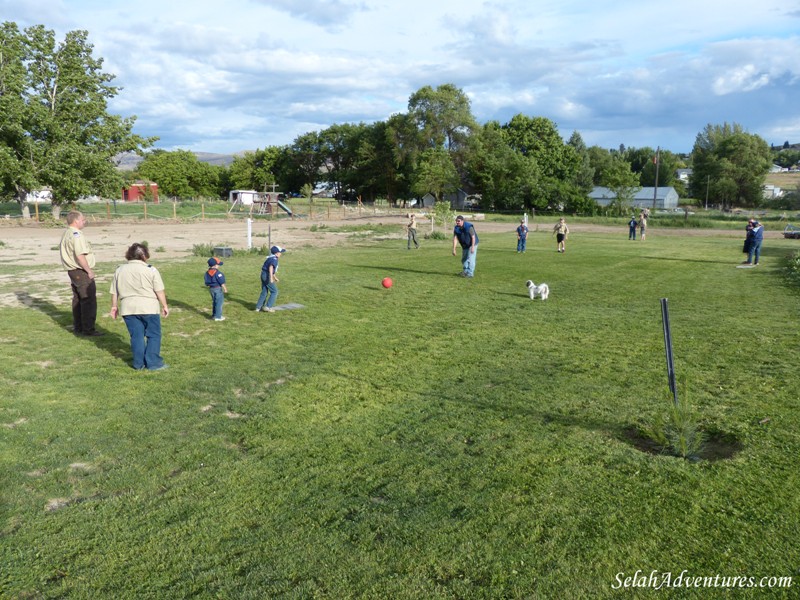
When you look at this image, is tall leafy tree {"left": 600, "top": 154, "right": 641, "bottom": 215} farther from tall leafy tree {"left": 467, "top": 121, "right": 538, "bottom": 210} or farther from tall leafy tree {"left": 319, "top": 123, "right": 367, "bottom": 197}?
tall leafy tree {"left": 319, "top": 123, "right": 367, "bottom": 197}

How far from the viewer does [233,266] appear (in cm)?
1959

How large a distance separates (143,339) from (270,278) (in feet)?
13.4

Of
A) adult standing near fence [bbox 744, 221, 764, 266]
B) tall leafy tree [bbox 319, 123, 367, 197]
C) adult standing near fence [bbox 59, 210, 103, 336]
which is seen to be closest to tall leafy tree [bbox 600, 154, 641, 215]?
tall leafy tree [bbox 319, 123, 367, 197]

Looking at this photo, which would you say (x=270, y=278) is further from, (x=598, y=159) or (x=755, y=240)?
(x=598, y=159)

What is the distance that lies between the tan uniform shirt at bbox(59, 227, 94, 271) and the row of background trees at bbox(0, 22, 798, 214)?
3797cm

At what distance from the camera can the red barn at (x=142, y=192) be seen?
94188 millimetres

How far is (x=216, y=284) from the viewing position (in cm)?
1096

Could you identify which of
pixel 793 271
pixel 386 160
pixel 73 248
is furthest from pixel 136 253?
pixel 386 160

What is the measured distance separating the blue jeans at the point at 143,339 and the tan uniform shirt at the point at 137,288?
5.5 inches

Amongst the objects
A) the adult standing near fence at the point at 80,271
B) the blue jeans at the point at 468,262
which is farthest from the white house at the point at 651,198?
the adult standing near fence at the point at 80,271

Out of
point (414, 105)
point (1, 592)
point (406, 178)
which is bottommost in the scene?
point (1, 592)

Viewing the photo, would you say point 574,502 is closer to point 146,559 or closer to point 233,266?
point 146,559

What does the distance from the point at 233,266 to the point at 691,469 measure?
55.4 ft

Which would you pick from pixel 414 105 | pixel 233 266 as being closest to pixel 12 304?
pixel 233 266
